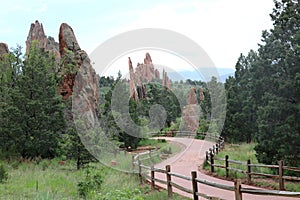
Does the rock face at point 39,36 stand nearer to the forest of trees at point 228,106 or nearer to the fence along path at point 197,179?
the forest of trees at point 228,106

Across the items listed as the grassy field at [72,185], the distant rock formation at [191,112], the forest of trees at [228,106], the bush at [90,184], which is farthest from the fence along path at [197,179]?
the distant rock formation at [191,112]

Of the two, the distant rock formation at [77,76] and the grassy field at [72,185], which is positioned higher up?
the distant rock formation at [77,76]

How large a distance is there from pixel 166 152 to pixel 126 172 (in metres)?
9.36

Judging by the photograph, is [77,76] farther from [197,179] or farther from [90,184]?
[197,179]

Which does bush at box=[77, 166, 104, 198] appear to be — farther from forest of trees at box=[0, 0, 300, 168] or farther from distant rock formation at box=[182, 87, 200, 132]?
distant rock formation at box=[182, 87, 200, 132]

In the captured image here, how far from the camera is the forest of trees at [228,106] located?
14531mm

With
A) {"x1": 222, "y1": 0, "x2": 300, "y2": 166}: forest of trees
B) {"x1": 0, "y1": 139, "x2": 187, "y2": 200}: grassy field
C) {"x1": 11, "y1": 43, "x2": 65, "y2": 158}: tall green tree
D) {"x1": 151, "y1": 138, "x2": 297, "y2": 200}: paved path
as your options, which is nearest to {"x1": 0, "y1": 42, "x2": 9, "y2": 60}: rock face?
{"x1": 11, "y1": 43, "x2": 65, "y2": 158}: tall green tree

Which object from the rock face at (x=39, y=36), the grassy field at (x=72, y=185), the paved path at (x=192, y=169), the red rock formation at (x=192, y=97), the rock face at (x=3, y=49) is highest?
the rock face at (x=39, y=36)

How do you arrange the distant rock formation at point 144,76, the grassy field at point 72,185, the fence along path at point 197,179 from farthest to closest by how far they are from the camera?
the distant rock formation at point 144,76
the grassy field at point 72,185
the fence along path at point 197,179

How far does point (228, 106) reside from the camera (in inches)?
1302

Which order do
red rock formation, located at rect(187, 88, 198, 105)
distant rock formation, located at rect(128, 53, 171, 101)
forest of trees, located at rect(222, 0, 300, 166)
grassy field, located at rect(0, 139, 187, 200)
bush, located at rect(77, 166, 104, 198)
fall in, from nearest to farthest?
grassy field, located at rect(0, 139, 187, 200), bush, located at rect(77, 166, 104, 198), forest of trees, located at rect(222, 0, 300, 166), distant rock formation, located at rect(128, 53, 171, 101), red rock formation, located at rect(187, 88, 198, 105)

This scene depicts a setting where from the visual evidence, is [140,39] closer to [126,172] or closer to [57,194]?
[126,172]

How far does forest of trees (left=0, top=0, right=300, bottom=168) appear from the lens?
47.7 ft

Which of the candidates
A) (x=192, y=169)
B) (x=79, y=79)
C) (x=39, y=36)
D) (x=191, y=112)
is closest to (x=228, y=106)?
(x=191, y=112)
